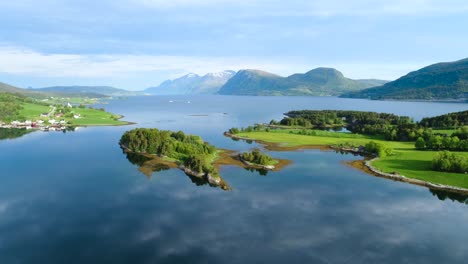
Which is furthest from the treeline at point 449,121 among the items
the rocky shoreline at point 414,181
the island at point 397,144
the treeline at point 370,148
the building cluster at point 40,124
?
the building cluster at point 40,124

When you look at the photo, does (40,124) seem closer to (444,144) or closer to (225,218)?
(225,218)

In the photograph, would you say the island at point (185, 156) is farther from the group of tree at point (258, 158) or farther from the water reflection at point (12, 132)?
the water reflection at point (12, 132)

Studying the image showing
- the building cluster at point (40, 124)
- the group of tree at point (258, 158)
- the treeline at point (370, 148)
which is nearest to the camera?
the group of tree at point (258, 158)

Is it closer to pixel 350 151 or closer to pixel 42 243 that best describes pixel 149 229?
pixel 42 243

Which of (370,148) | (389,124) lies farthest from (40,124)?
(389,124)

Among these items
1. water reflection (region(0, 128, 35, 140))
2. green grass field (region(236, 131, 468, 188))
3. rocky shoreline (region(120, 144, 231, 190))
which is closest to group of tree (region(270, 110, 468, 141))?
green grass field (region(236, 131, 468, 188))

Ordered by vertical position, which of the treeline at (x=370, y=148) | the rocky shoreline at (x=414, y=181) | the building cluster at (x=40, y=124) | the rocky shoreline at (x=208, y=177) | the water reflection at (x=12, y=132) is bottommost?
the rocky shoreline at (x=414, y=181)
